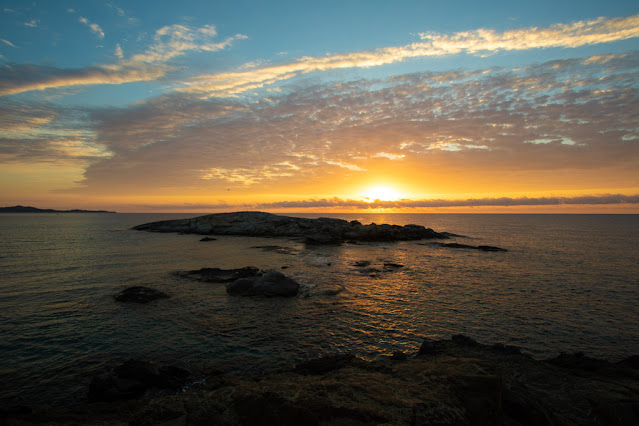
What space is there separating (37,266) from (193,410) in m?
36.3

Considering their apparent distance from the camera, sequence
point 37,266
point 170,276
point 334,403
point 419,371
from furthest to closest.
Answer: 1. point 37,266
2. point 170,276
3. point 419,371
4. point 334,403

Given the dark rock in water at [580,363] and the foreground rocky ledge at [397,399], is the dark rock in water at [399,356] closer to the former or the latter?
the foreground rocky ledge at [397,399]

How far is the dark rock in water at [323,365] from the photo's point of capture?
34.1 ft

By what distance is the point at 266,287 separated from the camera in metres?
21.5

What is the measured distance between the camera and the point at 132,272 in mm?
29531

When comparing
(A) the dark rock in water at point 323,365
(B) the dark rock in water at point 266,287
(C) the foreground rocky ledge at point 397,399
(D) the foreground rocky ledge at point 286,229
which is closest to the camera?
(C) the foreground rocky ledge at point 397,399

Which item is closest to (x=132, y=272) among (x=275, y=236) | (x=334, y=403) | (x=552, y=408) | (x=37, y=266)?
(x=37, y=266)

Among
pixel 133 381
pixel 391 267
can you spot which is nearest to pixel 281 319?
Result: pixel 133 381

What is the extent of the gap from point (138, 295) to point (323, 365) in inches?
601

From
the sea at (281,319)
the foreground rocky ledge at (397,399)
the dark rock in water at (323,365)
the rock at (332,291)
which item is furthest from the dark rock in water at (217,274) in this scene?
the dark rock in water at (323,365)

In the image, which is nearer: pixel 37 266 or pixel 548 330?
pixel 548 330

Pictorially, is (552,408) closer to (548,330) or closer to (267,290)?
(548,330)

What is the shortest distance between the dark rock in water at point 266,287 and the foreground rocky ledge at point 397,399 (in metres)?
11.3

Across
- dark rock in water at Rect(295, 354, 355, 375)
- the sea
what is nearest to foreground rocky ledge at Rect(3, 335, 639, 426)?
dark rock in water at Rect(295, 354, 355, 375)
